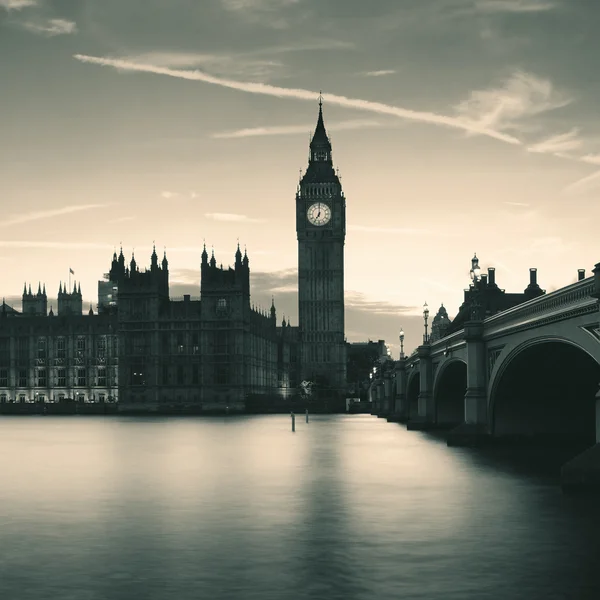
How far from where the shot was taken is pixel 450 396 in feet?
290

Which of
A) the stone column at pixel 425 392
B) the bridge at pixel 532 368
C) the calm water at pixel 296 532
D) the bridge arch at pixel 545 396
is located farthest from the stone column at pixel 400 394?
the calm water at pixel 296 532

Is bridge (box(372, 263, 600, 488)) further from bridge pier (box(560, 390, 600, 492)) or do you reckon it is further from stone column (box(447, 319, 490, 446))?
bridge pier (box(560, 390, 600, 492))

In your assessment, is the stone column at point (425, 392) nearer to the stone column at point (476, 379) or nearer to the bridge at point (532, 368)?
the bridge at point (532, 368)

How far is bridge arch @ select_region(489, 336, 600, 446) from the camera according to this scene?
5356 cm

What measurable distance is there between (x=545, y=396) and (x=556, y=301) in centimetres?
2031

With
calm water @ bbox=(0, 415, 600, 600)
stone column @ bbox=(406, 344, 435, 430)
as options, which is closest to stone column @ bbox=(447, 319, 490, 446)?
calm water @ bbox=(0, 415, 600, 600)

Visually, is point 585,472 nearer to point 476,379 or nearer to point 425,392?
point 476,379

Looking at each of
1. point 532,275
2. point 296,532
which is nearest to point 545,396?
point 296,532

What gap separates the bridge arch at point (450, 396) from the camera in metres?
81.0

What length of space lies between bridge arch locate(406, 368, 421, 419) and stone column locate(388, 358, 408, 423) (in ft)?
1.54

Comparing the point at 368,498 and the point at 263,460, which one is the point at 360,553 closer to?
the point at 368,498

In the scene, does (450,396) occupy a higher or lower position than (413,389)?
higher

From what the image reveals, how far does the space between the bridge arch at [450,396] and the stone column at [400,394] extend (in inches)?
927

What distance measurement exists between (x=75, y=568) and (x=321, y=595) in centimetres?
568
